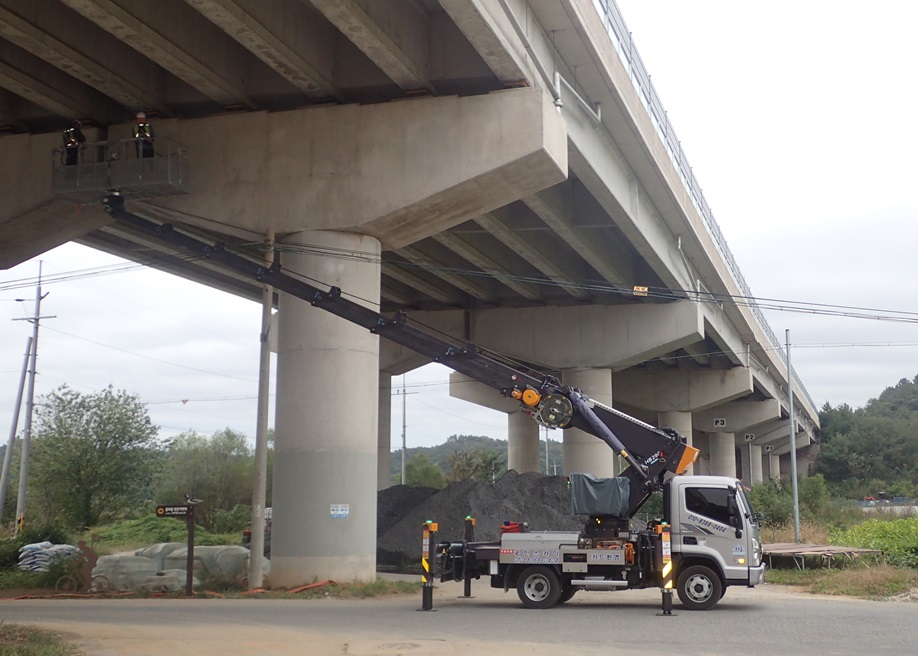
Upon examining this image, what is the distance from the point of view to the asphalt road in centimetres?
1188

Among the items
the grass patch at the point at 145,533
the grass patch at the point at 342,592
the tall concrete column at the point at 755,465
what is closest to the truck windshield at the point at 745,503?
the grass patch at the point at 342,592

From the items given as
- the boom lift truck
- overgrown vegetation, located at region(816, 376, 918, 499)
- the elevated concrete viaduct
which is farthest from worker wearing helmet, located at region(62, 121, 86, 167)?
overgrown vegetation, located at region(816, 376, 918, 499)

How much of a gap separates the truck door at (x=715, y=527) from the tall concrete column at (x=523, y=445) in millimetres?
36039

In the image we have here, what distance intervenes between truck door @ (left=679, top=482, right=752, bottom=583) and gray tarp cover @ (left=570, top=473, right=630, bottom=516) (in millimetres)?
1091

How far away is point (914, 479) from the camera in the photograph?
105 m

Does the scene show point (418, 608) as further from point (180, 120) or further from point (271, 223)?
point (180, 120)

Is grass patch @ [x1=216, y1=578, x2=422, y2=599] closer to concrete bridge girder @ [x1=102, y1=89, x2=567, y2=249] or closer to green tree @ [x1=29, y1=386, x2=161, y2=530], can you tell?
concrete bridge girder @ [x1=102, y1=89, x2=567, y2=249]

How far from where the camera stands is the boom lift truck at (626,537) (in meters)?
16.4

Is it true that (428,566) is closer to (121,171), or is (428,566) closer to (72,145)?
(121,171)

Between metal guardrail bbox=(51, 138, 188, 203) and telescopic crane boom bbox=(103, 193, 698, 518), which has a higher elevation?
metal guardrail bbox=(51, 138, 188, 203)

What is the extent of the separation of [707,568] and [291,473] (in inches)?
314

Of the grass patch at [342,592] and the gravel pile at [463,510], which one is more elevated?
the gravel pile at [463,510]

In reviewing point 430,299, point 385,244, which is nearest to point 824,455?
point 430,299

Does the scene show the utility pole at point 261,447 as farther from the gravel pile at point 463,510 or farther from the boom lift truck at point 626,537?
the gravel pile at point 463,510
